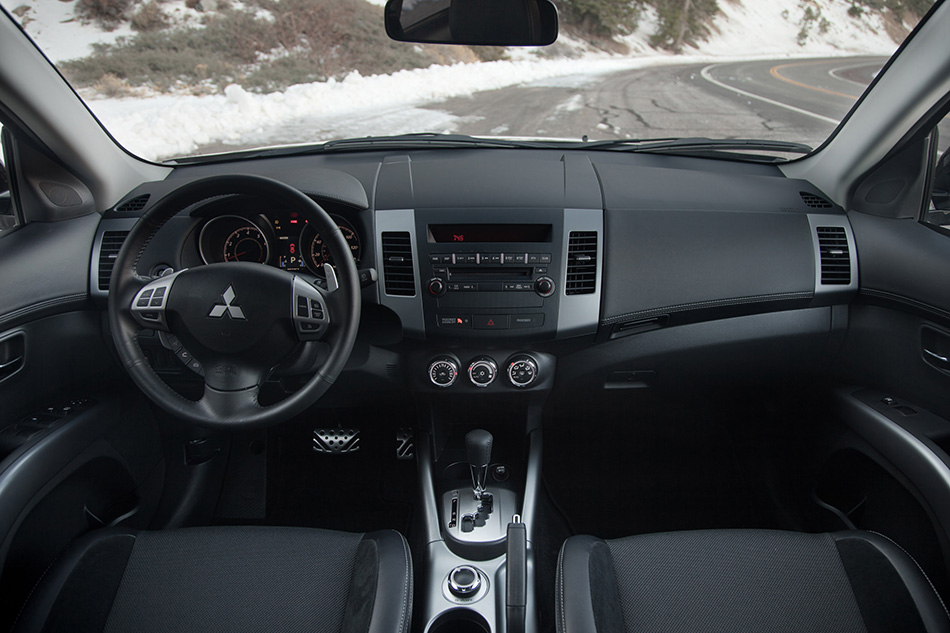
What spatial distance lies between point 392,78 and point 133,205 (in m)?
8.13

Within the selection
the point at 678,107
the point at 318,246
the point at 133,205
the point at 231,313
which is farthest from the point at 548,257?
the point at 678,107

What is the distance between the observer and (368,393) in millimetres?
2432

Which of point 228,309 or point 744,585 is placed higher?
point 228,309

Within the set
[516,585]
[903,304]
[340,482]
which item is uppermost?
[903,304]

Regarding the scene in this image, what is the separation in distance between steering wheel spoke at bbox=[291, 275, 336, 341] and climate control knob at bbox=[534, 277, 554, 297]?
73 cm

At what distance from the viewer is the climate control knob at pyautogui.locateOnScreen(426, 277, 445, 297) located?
2104 millimetres

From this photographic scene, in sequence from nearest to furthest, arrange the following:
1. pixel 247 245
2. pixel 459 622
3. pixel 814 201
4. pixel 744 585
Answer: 1. pixel 744 585
2. pixel 459 622
3. pixel 247 245
4. pixel 814 201

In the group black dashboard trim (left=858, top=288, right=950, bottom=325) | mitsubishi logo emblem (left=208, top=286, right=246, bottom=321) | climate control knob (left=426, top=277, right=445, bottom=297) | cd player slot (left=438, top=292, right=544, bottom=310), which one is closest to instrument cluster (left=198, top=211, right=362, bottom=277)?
climate control knob (left=426, top=277, right=445, bottom=297)

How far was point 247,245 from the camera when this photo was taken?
2.17 meters

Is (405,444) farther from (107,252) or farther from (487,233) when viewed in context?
(107,252)

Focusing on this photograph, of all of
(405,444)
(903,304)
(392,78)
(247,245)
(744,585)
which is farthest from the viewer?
(392,78)

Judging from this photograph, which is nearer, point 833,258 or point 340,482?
point 833,258

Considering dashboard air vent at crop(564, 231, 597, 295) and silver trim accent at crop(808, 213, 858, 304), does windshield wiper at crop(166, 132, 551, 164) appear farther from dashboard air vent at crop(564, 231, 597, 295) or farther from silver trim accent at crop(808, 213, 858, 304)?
silver trim accent at crop(808, 213, 858, 304)

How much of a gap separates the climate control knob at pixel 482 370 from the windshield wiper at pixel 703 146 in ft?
3.39
